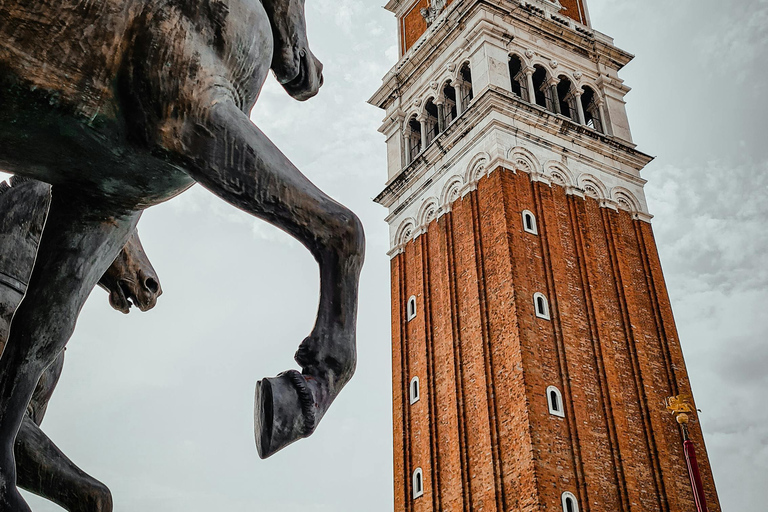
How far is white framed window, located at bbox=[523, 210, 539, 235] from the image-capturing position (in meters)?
20.8

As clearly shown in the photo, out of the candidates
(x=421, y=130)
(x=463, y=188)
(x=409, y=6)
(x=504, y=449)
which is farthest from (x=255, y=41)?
(x=409, y=6)

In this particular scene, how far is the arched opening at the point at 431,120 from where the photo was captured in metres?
25.1

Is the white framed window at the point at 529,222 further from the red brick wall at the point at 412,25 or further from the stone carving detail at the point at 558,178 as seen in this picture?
the red brick wall at the point at 412,25

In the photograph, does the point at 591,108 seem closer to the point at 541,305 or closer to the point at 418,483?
the point at 541,305

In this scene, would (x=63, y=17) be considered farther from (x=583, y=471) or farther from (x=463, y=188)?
(x=463, y=188)

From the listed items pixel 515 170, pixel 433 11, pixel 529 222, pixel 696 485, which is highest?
pixel 433 11

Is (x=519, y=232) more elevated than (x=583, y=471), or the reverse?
(x=519, y=232)

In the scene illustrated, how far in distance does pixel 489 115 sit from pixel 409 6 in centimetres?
997

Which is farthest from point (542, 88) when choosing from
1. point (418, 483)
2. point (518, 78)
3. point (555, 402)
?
point (418, 483)

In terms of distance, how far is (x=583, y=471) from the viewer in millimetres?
17188

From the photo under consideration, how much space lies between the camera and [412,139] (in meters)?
25.8

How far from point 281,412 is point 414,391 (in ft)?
65.5

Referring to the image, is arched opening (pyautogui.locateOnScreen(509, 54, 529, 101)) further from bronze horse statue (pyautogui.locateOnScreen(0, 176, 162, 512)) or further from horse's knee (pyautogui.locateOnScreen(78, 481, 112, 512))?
horse's knee (pyautogui.locateOnScreen(78, 481, 112, 512))

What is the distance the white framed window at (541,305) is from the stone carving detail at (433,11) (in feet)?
37.9
